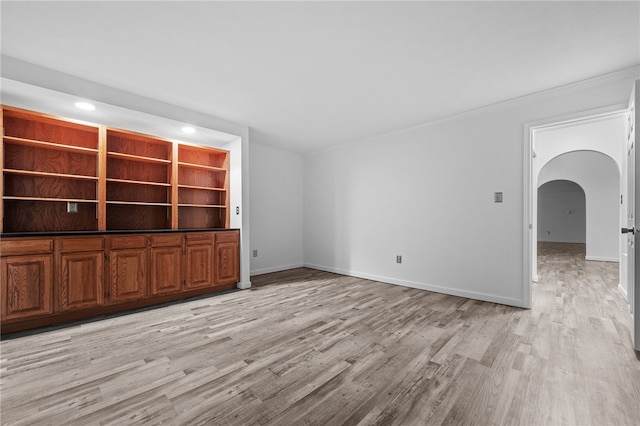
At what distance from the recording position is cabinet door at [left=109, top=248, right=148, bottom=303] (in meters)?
3.03

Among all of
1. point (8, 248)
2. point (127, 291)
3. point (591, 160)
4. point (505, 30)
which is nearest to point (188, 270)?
point (127, 291)

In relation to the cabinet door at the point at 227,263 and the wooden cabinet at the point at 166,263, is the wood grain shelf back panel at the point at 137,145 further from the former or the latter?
the cabinet door at the point at 227,263

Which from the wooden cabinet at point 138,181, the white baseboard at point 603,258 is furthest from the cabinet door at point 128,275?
the white baseboard at point 603,258

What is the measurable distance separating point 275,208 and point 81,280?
3.22 meters

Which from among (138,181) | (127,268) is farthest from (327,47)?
(127,268)

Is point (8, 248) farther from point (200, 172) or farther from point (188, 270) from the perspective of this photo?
point (200, 172)

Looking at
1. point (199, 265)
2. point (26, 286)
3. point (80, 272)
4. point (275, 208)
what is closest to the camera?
point (26, 286)

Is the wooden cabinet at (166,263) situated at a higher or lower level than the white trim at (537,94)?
lower

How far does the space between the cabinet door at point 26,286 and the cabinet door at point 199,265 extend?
1.33 meters

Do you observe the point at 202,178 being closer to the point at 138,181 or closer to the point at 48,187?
the point at 138,181

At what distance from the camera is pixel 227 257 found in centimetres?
402

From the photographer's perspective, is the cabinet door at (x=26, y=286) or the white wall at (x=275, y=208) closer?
the cabinet door at (x=26, y=286)

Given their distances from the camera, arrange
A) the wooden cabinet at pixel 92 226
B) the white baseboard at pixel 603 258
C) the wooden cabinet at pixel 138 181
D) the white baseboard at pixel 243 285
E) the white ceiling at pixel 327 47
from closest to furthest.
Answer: the white ceiling at pixel 327 47 → the wooden cabinet at pixel 92 226 → the wooden cabinet at pixel 138 181 → the white baseboard at pixel 243 285 → the white baseboard at pixel 603 258

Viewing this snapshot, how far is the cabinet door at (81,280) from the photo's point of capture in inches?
108
